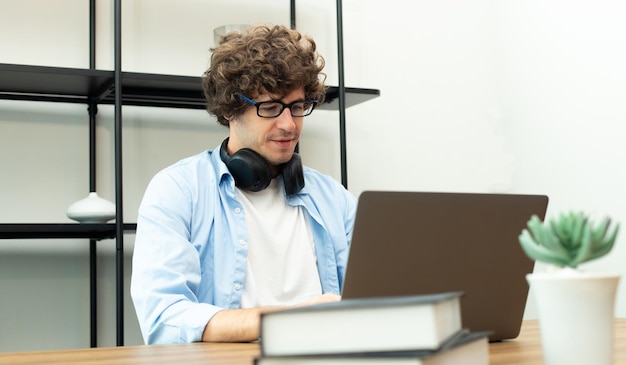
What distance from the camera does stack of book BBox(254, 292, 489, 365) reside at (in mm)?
598

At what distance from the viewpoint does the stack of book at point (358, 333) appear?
0.60 meters

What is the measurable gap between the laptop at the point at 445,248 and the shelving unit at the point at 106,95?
63.8 inches

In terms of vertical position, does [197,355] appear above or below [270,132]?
below

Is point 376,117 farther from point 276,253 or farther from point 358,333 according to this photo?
point 358,333

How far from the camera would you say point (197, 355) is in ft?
3.59

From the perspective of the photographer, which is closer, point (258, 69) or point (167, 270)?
point (167, 270)

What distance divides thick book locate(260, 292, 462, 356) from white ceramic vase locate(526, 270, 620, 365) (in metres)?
0.13

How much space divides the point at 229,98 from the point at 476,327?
1064 mm

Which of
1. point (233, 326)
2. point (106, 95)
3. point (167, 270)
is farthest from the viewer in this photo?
point (106, 95)

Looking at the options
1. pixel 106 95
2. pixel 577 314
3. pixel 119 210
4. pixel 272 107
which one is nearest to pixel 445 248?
pixel 577 314

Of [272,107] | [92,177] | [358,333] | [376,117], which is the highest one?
[376,117]

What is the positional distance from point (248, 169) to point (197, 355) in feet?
2.45

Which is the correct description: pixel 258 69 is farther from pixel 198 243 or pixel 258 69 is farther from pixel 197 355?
pixel 197 355

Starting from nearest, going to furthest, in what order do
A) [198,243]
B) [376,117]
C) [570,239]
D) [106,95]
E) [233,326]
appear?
[570,239]
[233,326]
[198,243]
[106,95]
[376,117]
